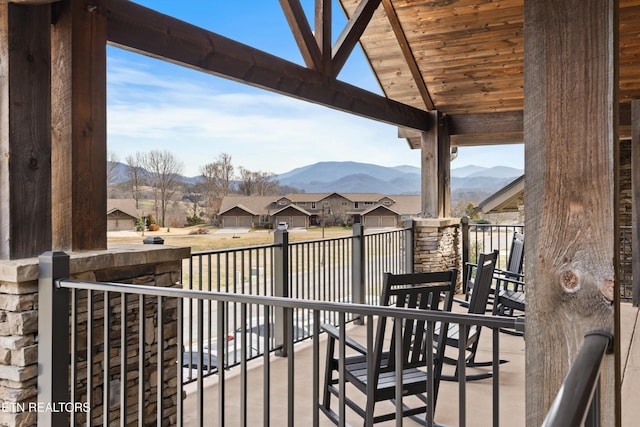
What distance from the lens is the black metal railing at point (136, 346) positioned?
170 centimetres

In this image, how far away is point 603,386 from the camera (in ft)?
4.39

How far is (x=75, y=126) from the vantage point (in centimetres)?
260

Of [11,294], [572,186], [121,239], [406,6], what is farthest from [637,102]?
[11,294]

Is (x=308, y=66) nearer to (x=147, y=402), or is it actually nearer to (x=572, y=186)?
(x=147, y=402)

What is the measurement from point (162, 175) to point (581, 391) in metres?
6.66

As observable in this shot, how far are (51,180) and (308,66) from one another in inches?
109

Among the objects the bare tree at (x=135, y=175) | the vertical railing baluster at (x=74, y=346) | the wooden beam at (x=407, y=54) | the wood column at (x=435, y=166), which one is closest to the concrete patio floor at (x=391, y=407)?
the vertical railing baluster at (x=74, y=346)

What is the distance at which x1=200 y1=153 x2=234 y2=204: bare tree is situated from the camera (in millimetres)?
7371

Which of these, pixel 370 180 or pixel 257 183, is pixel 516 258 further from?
pixel 370 180

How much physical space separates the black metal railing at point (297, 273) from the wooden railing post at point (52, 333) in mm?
798

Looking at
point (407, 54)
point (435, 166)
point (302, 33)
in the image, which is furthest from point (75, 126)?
point (435, 166)

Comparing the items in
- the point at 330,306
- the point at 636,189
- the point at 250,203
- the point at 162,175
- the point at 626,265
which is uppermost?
the point at 162,175

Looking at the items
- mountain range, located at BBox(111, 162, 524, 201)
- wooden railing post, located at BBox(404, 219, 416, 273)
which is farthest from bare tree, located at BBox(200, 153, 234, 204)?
wooden railing post, located at BBox(404, 219, 416, 273)

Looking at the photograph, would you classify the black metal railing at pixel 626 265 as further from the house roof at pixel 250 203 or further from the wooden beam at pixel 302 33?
the wooden beam at pixel 302 33
